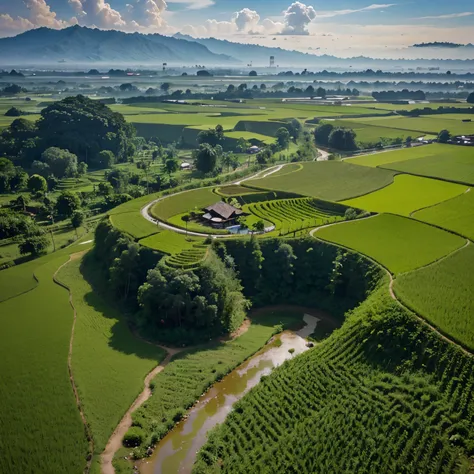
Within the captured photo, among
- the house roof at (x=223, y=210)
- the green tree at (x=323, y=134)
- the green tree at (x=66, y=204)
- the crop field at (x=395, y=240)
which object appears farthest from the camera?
the green tree at (x=323, y=134)

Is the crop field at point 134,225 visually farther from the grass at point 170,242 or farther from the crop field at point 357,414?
the crop field at point 357,414

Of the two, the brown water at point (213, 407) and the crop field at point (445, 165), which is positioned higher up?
the crop field at point (445, 165)

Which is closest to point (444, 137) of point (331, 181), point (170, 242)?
point (331, 181)

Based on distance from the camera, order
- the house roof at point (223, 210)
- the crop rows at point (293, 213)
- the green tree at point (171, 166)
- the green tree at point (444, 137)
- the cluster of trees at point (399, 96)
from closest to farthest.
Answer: the crop rows at point (293, 213)
the house roof at point (223, 210)
the green tree at point (171, 166)
the green tree at point (444, 137)
the cluster of trees at point (399, 96)

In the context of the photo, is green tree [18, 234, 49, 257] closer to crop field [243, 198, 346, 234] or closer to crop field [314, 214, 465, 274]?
crop field [243, 198, 346, 234]

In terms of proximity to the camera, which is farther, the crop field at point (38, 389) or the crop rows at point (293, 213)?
the crop rows at point (293, 213)

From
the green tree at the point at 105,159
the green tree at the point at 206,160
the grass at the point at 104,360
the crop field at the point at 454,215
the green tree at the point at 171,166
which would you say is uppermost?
the crop field at the point at 454,215

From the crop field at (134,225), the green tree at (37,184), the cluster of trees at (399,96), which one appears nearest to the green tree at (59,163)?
the green tree at (37,184)
